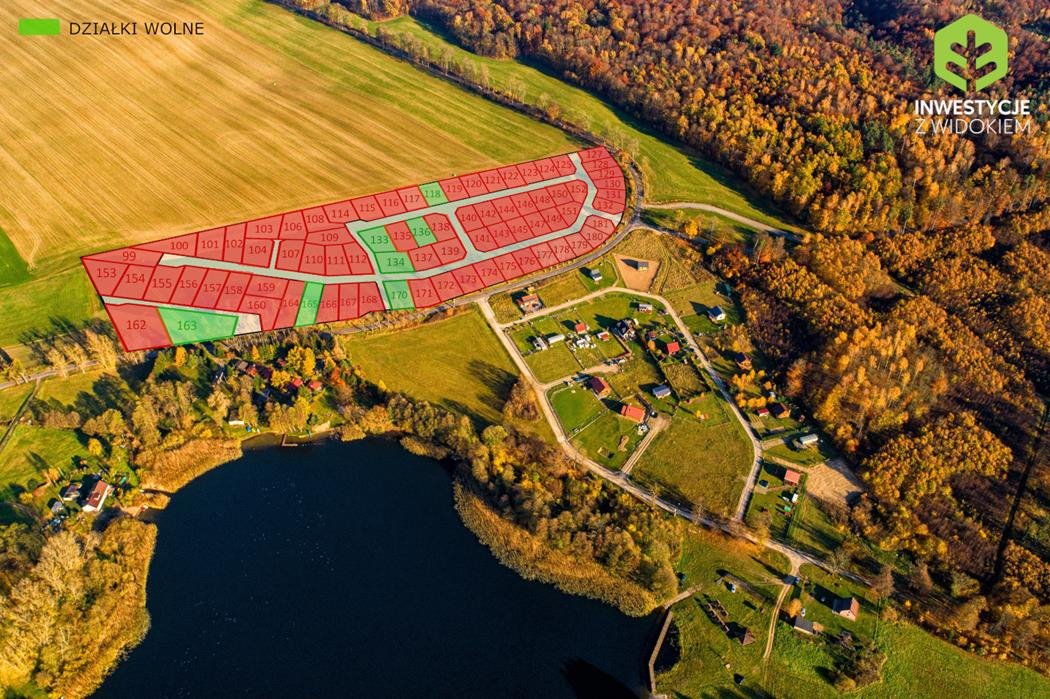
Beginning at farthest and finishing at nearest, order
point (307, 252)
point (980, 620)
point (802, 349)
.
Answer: point (307, 252) < point (802, 349) < point (980, 620)

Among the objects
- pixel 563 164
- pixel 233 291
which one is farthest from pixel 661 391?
pixel 233 291

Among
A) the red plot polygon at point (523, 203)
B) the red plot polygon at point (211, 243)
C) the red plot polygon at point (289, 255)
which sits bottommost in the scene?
the red plot polygon at point (211, 243)

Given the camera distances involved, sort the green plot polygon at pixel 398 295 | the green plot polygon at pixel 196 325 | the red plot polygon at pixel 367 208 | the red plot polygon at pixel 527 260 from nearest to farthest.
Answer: the green plot polygon at pixel 196 325 → the green plot polygon at pixel 398 295 → the red plot polygon at pixel 527 260 → the red plot polygon at pixel 367 208

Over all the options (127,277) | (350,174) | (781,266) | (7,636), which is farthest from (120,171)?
(781,266)

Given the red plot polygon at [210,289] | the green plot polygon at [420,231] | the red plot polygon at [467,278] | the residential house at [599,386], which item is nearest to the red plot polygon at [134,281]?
the red plot polygon at [210,289]

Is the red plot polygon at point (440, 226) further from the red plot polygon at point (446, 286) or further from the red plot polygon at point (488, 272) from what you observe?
the red plot polygon at point (446, 286)

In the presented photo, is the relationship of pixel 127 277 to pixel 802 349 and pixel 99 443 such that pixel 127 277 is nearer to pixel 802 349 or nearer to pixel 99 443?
pixel 99 443

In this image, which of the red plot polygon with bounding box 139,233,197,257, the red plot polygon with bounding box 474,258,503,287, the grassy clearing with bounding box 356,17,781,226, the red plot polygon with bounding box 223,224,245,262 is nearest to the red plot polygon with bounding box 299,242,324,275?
the red plot polygon with bounding box 223,224,245,262
